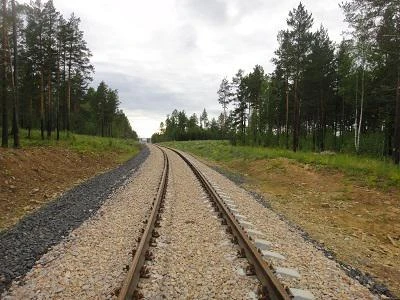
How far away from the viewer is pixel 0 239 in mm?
7117

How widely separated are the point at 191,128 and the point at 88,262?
360 feet

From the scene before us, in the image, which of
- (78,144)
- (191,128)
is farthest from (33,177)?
(191,128)

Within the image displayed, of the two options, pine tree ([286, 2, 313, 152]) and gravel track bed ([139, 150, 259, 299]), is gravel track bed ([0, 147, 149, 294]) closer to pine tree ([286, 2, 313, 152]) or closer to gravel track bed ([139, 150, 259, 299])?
gravel track bed ([139, 150, 259, 299])

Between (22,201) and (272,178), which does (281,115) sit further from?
(22,201)

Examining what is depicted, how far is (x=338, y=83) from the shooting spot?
4397cm

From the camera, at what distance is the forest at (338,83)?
17156mm

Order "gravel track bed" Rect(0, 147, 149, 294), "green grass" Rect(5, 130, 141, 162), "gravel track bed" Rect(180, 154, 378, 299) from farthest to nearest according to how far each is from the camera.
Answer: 1. "green grass" Rect(5, 130, 141, 162)
2. "gravel track bed" Rect(0, 147, 149, 294)
3. "gravel track bed" Rect(180, 154, 378, 299)

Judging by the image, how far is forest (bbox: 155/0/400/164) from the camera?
17156 millimetres

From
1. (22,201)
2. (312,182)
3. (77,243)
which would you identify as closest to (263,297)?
(77,243)

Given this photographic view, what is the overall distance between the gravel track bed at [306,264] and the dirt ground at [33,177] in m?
6.22

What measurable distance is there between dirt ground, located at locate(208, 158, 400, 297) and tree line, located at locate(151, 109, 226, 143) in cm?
8451

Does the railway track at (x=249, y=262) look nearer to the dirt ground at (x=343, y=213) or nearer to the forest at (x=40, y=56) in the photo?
the dirt ground at (x=343, y=213)

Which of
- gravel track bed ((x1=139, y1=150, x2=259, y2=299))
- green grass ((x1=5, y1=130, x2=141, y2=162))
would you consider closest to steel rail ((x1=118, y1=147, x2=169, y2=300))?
gravel track bed ((x1=139, y1=150, x2=259, y2=299))

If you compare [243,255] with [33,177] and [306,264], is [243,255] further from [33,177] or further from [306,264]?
[33,177]
